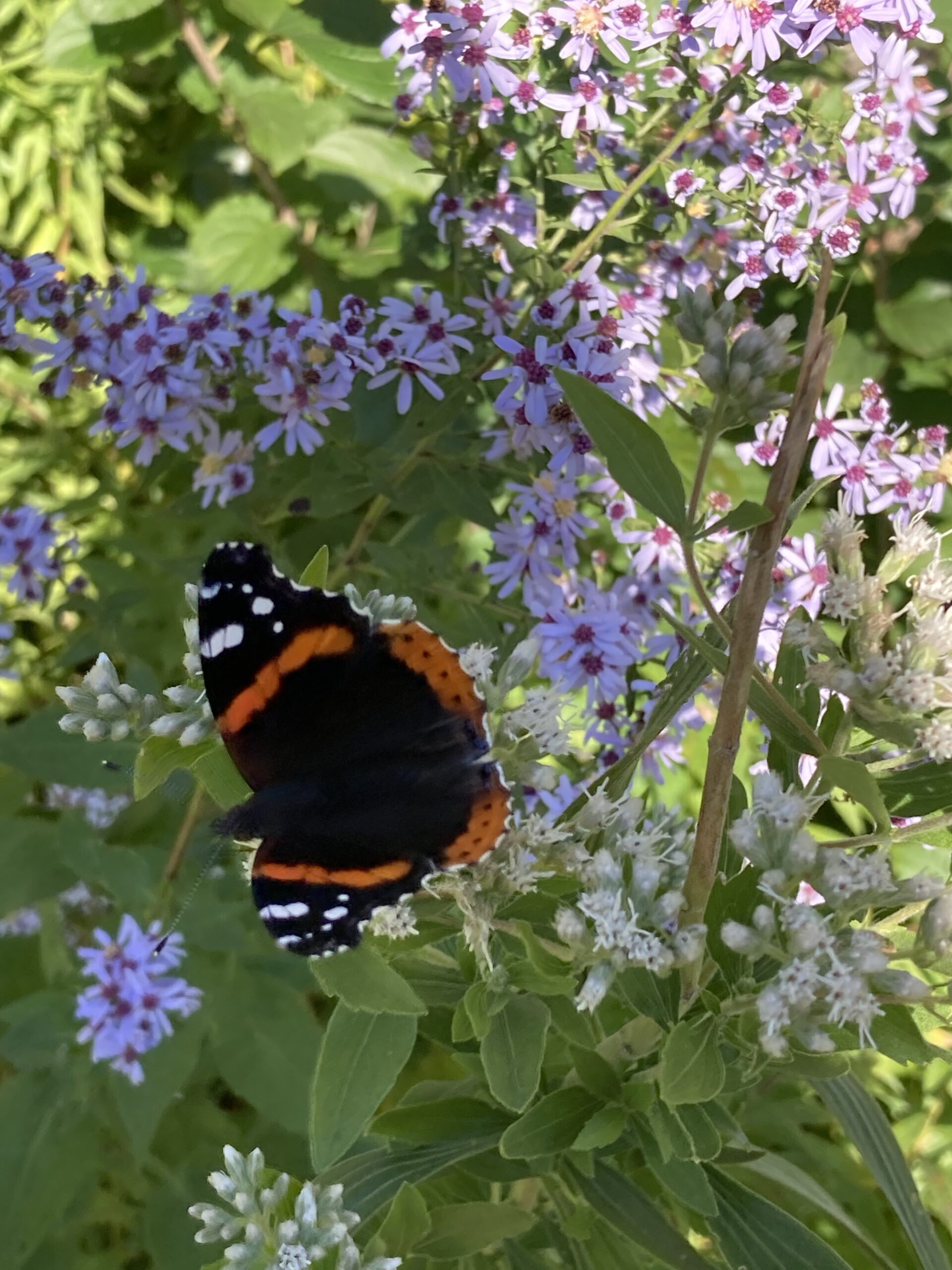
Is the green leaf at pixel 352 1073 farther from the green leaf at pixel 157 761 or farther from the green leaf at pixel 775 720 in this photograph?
the green leaf at pixel 775 720

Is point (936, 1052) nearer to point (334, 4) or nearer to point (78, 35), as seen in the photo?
point (334, 4)

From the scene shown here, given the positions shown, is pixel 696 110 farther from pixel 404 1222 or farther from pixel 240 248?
pixel 404 1222

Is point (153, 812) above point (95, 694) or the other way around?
the other way around

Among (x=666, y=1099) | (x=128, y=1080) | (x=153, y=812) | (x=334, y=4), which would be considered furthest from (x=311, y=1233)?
(x=334, y=4)

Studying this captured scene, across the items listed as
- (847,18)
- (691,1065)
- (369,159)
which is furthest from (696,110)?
(691,1065)

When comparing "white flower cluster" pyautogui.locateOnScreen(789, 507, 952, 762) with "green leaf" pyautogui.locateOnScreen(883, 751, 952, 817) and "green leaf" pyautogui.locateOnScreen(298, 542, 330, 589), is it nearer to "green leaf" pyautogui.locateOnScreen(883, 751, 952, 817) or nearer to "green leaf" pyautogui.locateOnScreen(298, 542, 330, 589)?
"green leaf" pyautogui.locateOnScreen(883, 751, 952, 817)

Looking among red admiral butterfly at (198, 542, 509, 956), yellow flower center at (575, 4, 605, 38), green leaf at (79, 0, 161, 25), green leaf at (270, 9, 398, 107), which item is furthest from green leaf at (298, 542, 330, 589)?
green leaf at (79, 0, 161, 25)

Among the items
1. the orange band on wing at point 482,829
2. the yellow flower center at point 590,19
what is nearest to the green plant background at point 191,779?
the orange band on wing at point 482,829
